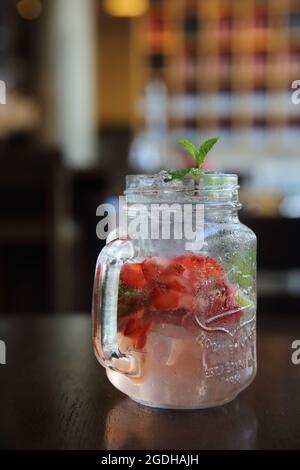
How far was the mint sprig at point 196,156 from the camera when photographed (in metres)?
0.59

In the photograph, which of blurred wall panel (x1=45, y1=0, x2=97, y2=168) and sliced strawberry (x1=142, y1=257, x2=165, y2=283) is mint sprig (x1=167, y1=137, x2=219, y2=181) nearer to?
sliced strawberry (x1=142, y1=257, x2=165, y2=283)

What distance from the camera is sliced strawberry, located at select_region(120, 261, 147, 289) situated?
0.59 metres

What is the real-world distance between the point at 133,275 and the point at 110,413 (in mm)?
126

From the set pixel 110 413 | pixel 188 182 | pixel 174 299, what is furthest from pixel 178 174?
pixel 110 413

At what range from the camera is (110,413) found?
1.91ft

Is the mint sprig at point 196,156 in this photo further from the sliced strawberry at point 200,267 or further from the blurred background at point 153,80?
the blurred background at point 153,80

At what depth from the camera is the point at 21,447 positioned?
499 mm

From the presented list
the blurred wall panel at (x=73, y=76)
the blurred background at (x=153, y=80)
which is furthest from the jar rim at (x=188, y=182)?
the blurred wall panel at (x=73, y=76)

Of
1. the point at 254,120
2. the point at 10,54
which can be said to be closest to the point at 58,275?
the point at 254,120

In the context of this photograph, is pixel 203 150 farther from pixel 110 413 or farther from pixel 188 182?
pixel 110 413

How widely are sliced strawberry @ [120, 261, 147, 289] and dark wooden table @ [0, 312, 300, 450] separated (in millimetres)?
115

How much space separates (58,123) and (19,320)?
17.8ft

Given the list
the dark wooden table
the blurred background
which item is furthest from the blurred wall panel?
the dark wooden table
